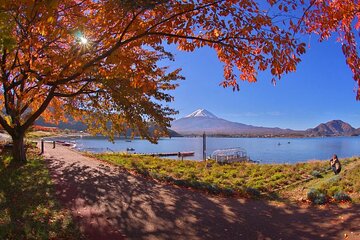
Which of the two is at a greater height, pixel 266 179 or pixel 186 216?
pixel 186 216

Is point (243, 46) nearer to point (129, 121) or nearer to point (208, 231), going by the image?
point (208, 231)

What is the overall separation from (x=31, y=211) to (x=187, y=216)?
3.52m

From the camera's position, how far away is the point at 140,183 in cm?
1238

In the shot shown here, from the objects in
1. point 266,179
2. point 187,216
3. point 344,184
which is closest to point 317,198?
point 187,216

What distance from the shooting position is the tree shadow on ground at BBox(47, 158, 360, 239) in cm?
681

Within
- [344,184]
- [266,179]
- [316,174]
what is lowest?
[266,179]

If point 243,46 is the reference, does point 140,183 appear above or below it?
below

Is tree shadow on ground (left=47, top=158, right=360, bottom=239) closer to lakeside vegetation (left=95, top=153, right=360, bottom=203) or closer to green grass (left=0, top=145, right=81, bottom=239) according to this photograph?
green grass (left=0, top=145, right=81, bottom=239)

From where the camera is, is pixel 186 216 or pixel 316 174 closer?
pixel 186 216

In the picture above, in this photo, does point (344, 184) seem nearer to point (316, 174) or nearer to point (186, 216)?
point (316, 174)

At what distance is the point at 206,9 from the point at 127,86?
6994 mm

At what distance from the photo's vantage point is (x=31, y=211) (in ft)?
25.1

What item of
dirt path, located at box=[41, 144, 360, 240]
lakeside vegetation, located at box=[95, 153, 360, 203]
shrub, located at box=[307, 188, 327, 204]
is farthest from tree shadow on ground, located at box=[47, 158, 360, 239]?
lakeside vegetation, located at box=[95, 153, 360, 203]

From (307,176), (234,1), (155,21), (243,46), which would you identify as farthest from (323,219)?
(307,176)
